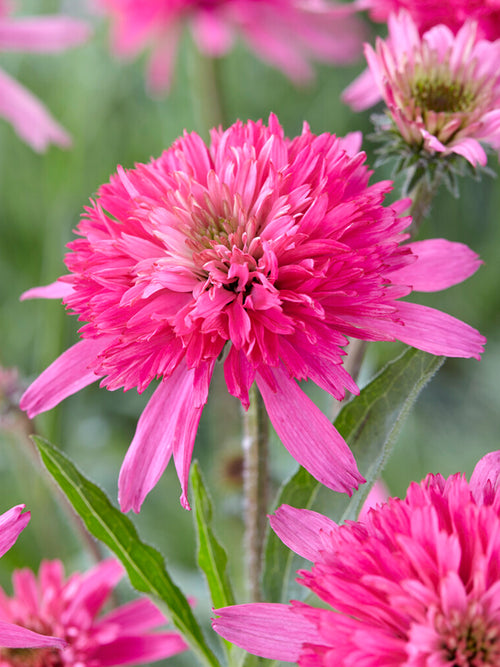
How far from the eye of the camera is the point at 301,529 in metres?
0.27

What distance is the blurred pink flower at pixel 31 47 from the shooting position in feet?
1.90

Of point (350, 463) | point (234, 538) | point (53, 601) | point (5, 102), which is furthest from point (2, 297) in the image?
point (350, 463)

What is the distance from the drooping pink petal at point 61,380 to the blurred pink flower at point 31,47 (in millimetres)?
307

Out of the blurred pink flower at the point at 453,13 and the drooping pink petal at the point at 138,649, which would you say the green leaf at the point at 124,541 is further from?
the blurred pink flower at the point at 453,13

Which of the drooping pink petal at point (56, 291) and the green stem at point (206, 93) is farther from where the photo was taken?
the green stem at point (206, 93)

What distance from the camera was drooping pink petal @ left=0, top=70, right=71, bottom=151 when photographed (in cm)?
57

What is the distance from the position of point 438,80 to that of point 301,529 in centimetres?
22

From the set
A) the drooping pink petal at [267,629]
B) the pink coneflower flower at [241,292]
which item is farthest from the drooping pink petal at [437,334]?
the drooping pink petal at [267,629]

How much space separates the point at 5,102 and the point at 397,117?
0.38 metres

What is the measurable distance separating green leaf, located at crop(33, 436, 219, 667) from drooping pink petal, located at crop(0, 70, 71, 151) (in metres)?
0.33

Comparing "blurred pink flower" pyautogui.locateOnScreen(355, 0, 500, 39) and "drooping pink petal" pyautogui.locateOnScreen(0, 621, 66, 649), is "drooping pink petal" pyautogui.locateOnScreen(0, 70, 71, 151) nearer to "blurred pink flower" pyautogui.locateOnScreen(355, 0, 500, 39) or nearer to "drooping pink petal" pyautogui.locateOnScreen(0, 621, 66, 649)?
"blurred pink flower" pyautogui.locateOnScreen(355, 0, 500, 39)

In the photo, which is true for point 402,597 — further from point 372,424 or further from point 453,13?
point 453,13

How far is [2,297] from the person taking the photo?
791 mm

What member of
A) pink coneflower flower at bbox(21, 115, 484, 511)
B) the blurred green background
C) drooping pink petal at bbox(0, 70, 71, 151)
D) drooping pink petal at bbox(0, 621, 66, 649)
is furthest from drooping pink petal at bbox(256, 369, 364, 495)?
drooping pink petal at bbox(0, 70, 71, 151)
